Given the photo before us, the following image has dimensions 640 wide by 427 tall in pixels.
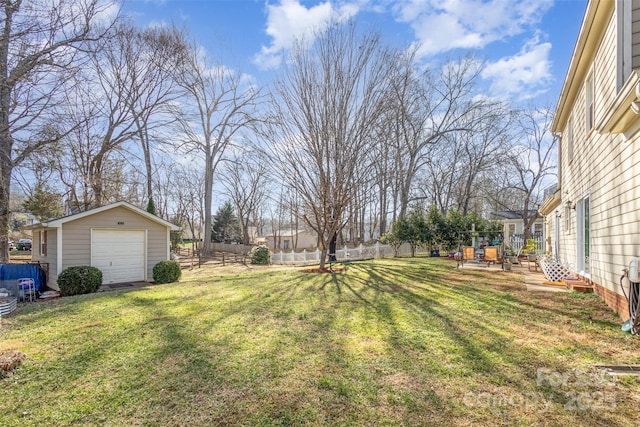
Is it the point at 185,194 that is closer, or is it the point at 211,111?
the point at 211,111

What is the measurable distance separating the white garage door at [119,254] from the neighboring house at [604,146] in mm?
12951

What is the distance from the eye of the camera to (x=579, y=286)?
22.3 feet

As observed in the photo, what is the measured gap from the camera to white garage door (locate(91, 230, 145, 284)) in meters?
10.6

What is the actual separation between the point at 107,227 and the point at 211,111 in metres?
17.2

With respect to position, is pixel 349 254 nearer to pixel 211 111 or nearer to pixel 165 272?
pixel 165 272

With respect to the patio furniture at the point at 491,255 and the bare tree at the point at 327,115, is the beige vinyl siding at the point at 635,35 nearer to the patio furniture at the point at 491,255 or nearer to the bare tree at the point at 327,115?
the bare tree at the point at 327,115

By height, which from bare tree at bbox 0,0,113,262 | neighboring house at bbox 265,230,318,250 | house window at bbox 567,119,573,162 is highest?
bare tree at bbox 0,0,113,262

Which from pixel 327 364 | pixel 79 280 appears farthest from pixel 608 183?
pixel 79 280

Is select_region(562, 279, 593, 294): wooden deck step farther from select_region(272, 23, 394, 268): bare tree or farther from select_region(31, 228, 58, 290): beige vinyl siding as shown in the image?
select_region(31, 228, 58, 290): beige vinyl siding

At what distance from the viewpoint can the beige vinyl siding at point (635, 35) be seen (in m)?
4.31

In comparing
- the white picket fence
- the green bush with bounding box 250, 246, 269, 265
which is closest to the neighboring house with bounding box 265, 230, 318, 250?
the white picket fence

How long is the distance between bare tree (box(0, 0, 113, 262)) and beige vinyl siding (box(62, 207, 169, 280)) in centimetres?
245

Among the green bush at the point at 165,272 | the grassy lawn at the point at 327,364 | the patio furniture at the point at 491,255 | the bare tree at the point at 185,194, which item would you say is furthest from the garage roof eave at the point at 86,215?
the bare tree at the point at 185,194

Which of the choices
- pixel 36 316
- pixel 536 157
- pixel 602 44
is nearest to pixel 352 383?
pixel 36 316
